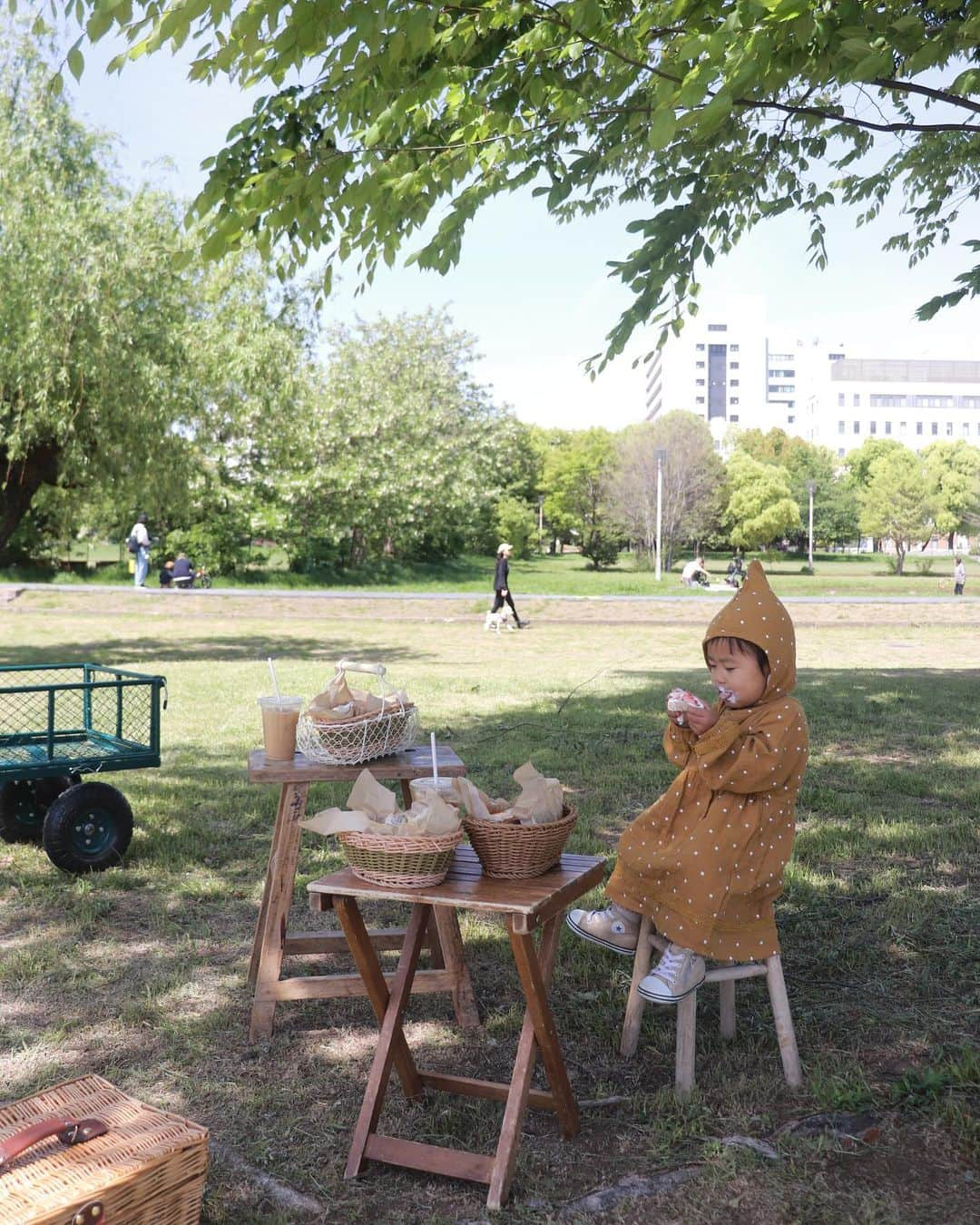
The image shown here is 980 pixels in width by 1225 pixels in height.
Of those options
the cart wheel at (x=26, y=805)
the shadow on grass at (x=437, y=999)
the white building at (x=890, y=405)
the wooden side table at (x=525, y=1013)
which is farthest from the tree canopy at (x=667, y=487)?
the white building at (x=890, y=405)

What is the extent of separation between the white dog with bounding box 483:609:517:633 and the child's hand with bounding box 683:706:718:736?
18.6 meters

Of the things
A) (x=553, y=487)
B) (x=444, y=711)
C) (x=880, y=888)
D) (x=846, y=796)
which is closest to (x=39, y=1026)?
(x=880, y=888)

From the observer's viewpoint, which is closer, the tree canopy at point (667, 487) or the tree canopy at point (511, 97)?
the tree canopy at point (511, 97)

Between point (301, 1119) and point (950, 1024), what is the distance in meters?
2.24

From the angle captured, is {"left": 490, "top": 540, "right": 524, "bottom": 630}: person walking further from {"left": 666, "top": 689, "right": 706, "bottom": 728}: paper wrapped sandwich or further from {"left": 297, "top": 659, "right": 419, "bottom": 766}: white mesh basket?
{"left": 666, "top": 689, "right": 706, "bottom": 728}: paper wrapped sandwich

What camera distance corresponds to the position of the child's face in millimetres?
3512

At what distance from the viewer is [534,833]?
305cm

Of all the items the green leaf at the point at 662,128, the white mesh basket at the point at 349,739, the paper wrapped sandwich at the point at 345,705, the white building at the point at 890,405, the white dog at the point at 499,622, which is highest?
the white building at the point at 890,405

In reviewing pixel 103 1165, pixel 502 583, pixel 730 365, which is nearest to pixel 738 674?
pixel 103 1165

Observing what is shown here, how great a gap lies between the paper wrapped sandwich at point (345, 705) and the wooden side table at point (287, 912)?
0.17m

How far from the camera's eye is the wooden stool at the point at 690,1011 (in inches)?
135

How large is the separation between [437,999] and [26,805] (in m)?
3.05

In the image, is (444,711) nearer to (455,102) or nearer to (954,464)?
(455,102)

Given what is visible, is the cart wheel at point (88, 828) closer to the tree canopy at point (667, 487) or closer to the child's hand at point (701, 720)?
the child's hand at point (701, 720)
